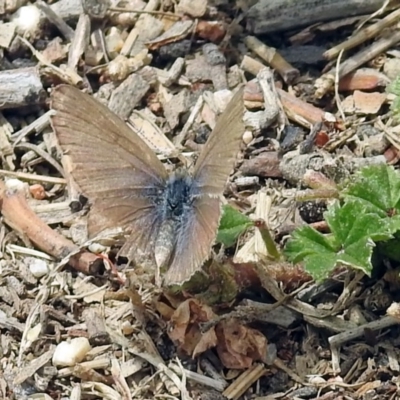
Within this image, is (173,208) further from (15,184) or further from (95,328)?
(15,184)

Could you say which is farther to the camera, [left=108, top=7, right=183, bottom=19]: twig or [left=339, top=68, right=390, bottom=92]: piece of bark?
[left=108, top=7, right=183, bottom=19]: twig

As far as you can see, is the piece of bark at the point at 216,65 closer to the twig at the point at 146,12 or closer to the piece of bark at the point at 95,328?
the twig at the point at 146,12

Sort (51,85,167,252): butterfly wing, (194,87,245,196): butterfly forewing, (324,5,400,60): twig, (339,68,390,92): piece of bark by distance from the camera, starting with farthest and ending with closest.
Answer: (324,5,400,60): twig < (339,68,390,92): piece of bark < (51,85,167,252): butterfly wing < (194,87,245,196): butterfly forewing

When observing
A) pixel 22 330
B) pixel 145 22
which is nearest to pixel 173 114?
pixel 145 22

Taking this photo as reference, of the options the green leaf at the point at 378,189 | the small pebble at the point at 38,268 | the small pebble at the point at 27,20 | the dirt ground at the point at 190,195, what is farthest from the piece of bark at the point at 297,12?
the small pebble at the point at 38,268

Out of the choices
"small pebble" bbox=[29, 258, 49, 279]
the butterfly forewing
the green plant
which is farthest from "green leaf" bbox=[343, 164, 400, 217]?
"small pebble" bbox=[29, 258, 49, 279]

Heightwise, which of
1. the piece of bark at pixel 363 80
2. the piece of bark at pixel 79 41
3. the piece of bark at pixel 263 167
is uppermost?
the piece of bark at pixel 79 41

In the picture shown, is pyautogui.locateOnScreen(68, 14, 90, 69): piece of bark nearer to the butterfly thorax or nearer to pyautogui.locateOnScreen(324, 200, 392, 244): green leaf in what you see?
the butterfly thorax
